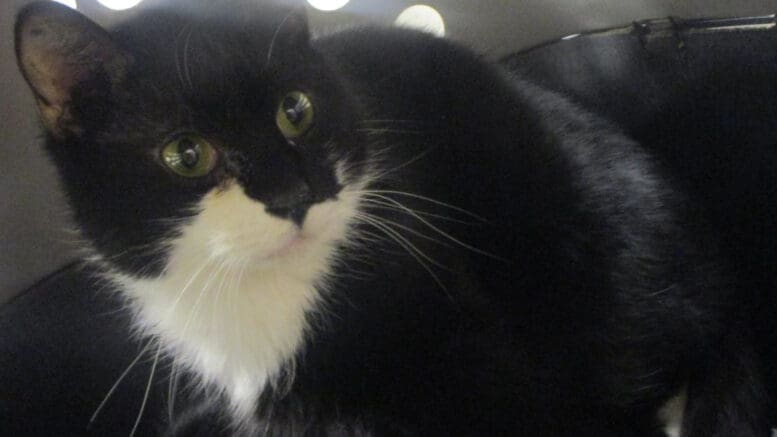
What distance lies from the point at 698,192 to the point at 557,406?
17.3 inches

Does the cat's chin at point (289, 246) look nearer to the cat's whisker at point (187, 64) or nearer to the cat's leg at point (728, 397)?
the cat's whisker at point (187, 64)

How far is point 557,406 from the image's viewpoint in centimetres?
90

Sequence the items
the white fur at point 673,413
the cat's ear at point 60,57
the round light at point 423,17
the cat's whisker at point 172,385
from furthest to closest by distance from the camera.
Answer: the round light at point 423,17 < the white fur at point 673,413 < the cat's whisker at point 172,385 < the cat's ear at point 60,57

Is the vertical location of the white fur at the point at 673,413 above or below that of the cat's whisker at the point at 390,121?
below

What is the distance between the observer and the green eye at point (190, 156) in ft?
2.30

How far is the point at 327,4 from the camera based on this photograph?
4.22 feet

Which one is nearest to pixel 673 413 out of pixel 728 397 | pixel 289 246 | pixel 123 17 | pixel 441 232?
pixel 728 397

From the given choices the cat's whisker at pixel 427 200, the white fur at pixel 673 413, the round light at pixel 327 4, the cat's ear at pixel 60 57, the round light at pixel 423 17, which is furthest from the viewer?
the round light at pixel 423 17

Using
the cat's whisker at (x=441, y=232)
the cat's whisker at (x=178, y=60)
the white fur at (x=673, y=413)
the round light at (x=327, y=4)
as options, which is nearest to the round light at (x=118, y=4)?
the round light at (x=327, y=4)

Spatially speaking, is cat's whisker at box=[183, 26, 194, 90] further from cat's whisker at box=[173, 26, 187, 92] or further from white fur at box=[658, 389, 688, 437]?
white fur at box=[658, 389, 688, 437]

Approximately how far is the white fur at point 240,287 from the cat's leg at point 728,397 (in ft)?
1.64

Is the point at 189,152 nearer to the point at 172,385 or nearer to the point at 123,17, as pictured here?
the point at 123,17

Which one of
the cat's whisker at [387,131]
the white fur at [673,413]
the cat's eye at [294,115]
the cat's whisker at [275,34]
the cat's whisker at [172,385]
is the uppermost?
the cat's whisker at [275,34]

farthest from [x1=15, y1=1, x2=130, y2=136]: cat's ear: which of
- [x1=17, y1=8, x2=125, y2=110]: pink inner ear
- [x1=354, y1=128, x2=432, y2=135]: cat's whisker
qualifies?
[x1=354, y1=128, x2=432, y2=135]: cat's whisker
